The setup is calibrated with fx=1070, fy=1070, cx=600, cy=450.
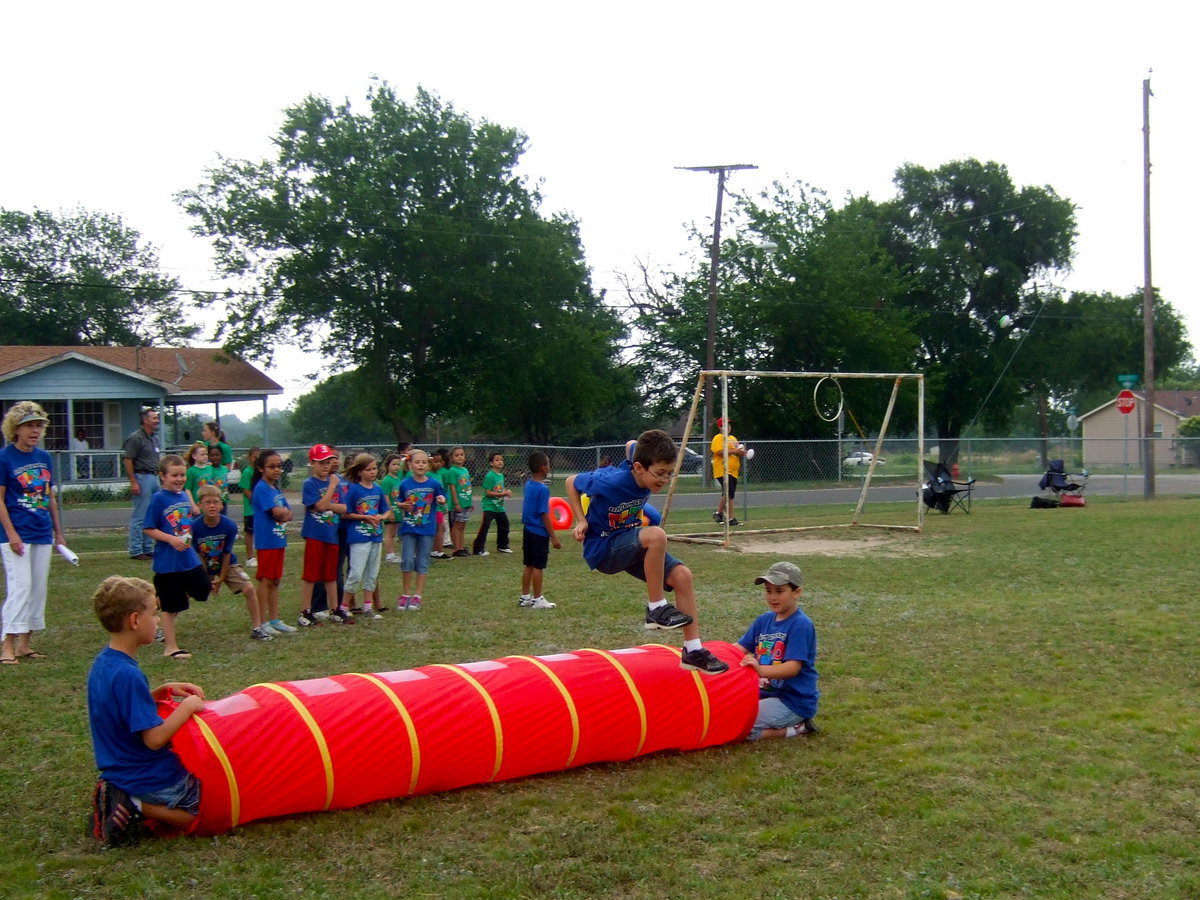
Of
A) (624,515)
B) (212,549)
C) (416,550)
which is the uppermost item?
(624,515)

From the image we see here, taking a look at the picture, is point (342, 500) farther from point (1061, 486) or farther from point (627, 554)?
point (1061, 486)

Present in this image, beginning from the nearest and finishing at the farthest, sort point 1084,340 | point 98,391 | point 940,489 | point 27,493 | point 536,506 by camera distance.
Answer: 1. point 27,493
2. point 536,506
3. point 940,489
4. point 98,391
5. point 1084,340

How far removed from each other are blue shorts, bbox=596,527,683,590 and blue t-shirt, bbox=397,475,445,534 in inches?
174

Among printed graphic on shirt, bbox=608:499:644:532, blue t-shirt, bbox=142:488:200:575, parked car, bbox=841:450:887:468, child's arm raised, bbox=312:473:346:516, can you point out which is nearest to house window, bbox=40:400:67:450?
parked car, bbox=841:450:887:468

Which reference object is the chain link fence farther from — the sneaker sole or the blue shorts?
the sneaker sole

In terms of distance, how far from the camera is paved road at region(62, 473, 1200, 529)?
830 inches

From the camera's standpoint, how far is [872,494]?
94.3 feet

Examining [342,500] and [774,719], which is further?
[342,500]

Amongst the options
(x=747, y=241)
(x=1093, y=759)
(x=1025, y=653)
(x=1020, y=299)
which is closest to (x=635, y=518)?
(x=1093, y=759)

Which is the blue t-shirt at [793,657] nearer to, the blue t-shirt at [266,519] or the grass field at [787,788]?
the grass field at [787,788]

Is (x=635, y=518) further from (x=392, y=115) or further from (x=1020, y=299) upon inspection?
(x=1020, y=299)

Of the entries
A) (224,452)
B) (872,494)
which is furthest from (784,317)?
(224,452)

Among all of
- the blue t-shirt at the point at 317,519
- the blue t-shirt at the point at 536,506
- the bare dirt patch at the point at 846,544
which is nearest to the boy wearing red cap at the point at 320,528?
the blue t-shirt at the point at 317,519

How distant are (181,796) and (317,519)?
17.7ft
